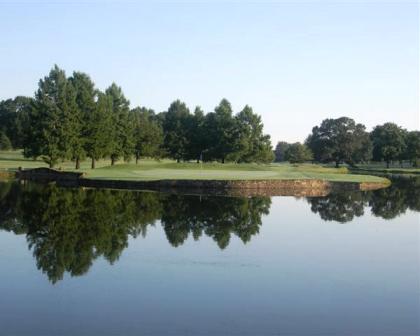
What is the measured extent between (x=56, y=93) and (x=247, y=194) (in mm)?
34248

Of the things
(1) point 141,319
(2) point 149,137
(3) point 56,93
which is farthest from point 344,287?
(2) point 149,137

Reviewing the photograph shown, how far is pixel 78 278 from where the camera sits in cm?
1272

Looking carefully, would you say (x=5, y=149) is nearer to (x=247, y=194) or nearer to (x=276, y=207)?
(x=247, y=194)

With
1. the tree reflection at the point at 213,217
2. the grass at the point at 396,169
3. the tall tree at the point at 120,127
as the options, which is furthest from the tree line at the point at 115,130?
the grass at the point at 396,169

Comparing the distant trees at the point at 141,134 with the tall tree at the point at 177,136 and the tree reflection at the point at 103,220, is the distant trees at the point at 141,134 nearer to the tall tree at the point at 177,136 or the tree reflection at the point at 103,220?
the tall tree at the point at 177,136

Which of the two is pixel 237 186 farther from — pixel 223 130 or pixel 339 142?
pixel 339 142

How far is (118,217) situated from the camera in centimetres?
2378

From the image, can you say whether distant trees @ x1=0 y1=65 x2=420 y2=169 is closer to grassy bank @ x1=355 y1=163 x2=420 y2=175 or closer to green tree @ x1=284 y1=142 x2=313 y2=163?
green tree @ x1=284 y1=142 x2=313 y2=163

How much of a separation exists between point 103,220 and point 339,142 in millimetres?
105670

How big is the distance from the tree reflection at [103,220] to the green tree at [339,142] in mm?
89383

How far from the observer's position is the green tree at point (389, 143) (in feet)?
390

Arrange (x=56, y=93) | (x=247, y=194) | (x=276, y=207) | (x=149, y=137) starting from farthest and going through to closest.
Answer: (x=149, y=137) < (x=56, y=93) < (x=247, y=194) < (x=276, y=207)

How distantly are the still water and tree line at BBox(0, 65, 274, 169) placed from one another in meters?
35.9

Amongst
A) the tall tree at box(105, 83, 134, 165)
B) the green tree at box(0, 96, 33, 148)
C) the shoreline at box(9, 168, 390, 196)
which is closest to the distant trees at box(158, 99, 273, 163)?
the tall tree at box(105, 83, 134, 165)
